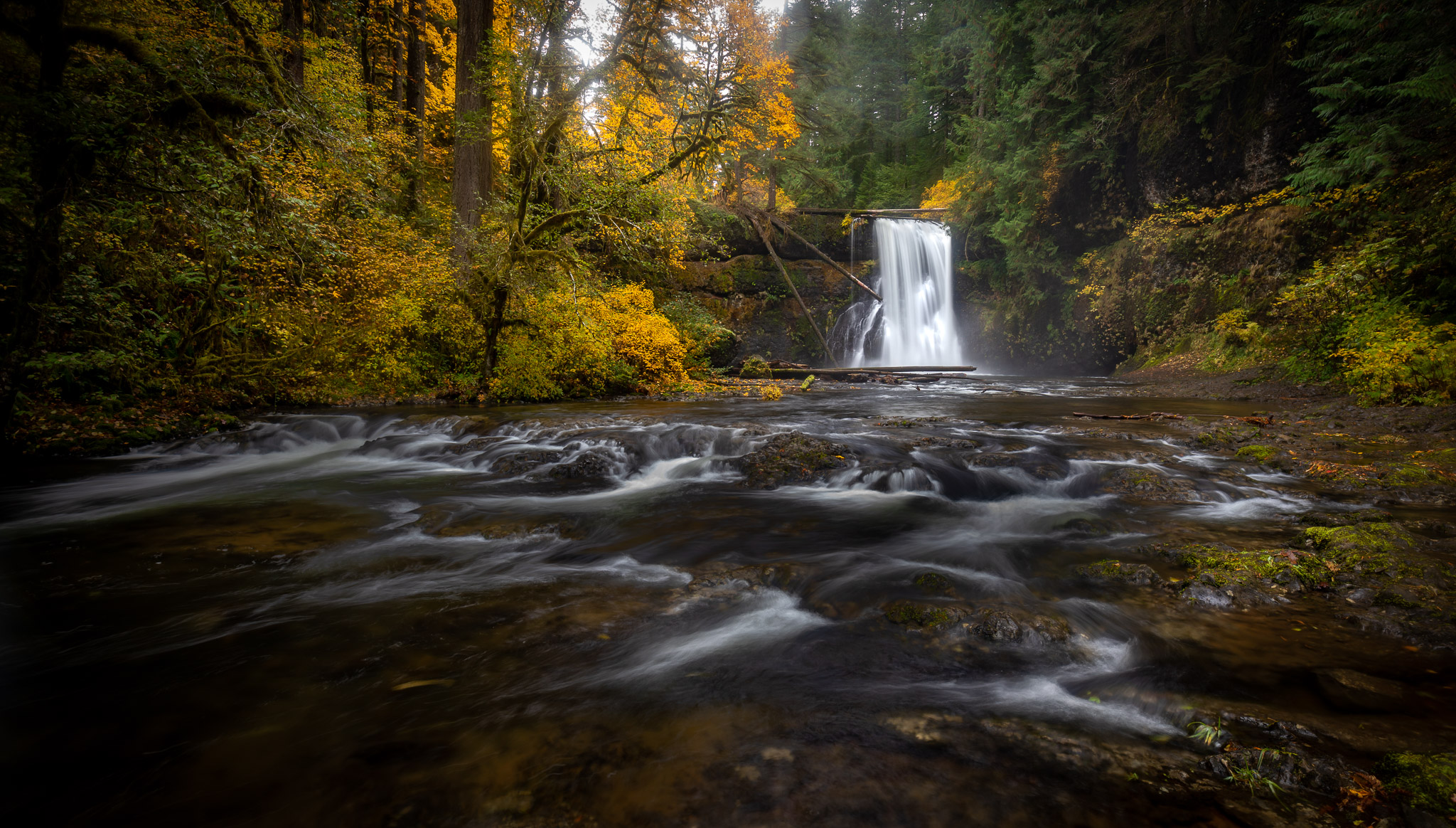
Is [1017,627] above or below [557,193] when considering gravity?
below

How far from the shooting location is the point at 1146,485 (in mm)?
5203

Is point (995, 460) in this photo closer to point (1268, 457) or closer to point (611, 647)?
point (1268, 457)

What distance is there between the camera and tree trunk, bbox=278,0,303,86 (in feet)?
38.7

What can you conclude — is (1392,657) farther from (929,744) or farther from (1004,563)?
(929,744)

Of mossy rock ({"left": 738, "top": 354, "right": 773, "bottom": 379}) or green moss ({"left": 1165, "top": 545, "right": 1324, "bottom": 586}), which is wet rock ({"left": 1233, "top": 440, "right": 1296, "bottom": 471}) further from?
mossy rock ({"left": 738, "top": 354, "right": 773, "bottom": 379})

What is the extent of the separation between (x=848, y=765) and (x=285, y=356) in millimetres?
10524

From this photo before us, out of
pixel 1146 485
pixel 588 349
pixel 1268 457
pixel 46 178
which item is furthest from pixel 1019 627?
pixel 588 349

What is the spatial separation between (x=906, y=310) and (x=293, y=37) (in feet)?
65.2

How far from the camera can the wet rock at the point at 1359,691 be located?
83.2 inches

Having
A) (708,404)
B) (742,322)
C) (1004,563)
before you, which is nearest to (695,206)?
(742,322)

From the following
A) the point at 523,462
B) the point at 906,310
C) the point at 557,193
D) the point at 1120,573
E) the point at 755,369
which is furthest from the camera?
the point at 906,310

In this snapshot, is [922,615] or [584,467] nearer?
[922,615]

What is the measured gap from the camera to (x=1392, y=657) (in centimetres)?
245

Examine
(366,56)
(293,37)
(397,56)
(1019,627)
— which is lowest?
(1019,627)
